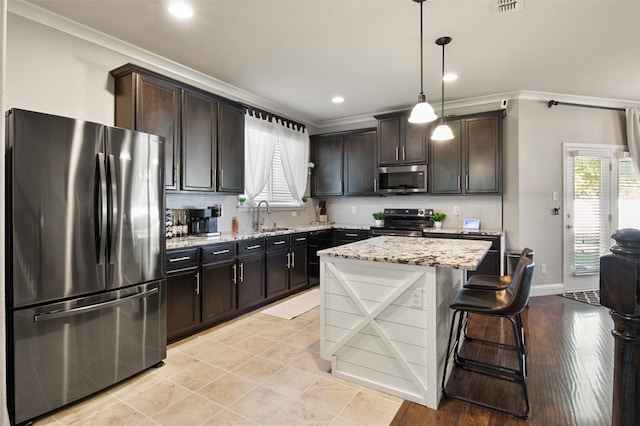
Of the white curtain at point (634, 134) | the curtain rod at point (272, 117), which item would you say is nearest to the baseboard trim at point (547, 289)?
the white curtain at point (634, 134)

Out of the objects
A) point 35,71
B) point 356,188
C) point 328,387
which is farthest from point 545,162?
point 35,71

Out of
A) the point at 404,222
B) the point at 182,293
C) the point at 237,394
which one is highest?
the point at 404,222

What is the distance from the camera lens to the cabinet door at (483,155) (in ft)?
14.6

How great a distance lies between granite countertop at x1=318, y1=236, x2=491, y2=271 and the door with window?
2784 millimetres

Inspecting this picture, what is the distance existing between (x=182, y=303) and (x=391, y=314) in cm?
197

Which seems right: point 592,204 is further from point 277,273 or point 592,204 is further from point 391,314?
point 277,273

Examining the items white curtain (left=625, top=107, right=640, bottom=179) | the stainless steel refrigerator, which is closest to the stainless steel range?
white curtain (left=625, top=107, right=640, bottom=179)

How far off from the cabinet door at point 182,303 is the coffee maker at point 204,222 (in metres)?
0.66

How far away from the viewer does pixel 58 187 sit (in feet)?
6.85

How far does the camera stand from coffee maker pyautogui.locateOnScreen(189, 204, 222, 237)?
370 centimetres

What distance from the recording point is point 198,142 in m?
3.56

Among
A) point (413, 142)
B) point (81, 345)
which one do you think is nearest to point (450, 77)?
point (413, 142)

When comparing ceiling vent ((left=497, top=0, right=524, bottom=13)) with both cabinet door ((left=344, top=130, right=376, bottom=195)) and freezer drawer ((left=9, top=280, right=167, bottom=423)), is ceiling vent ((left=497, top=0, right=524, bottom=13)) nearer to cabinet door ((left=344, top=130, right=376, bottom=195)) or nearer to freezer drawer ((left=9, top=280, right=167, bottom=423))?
cabinet door ((left=344, top=130, right=376, bottom=195))

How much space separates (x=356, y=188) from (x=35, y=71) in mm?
4147
